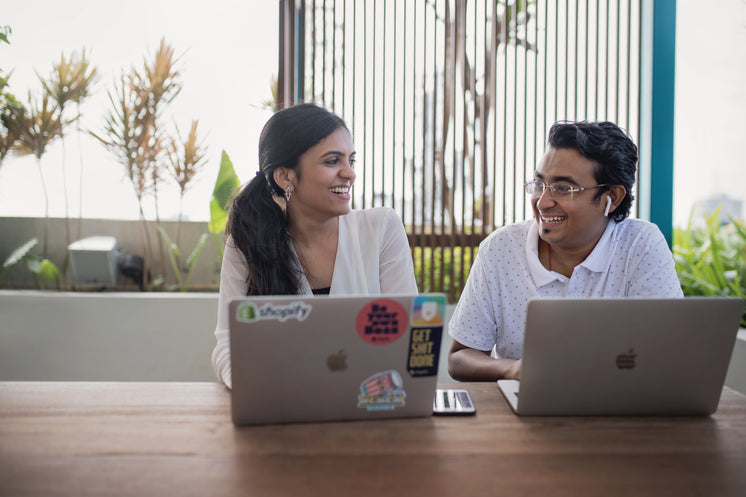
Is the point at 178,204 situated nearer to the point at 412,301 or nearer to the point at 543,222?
the point at 543,222

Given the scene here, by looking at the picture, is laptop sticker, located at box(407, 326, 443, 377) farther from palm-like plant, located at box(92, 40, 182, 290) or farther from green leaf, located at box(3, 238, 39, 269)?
green leaf, located at box(3, 238, 39, 269)

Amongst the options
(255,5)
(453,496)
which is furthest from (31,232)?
(453,496)

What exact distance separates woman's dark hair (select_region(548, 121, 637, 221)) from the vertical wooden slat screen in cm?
153

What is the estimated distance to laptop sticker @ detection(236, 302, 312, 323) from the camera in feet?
3.05

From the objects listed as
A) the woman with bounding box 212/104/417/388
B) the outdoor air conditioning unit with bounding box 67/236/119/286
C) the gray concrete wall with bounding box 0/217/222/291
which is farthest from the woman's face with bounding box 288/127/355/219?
the outdoor air conditioning unit with bounding box 67/236/119/286

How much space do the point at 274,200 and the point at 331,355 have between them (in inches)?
44.0

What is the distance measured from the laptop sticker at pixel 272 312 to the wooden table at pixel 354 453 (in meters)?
0.23

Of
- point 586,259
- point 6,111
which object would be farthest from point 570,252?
point 6,111

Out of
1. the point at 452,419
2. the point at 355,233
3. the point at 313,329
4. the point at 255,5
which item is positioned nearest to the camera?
the point at 313,329

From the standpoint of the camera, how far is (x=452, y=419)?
1.08 metres

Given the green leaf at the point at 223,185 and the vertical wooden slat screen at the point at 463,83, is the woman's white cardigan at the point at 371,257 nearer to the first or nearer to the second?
the vertical wooden slat screen at the point at 463,83

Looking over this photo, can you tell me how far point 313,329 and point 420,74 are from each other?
2647mm

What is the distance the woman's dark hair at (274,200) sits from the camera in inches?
67.3

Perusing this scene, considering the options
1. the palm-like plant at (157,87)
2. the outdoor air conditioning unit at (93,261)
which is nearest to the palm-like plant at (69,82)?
the palm-like plant at (157,87)
